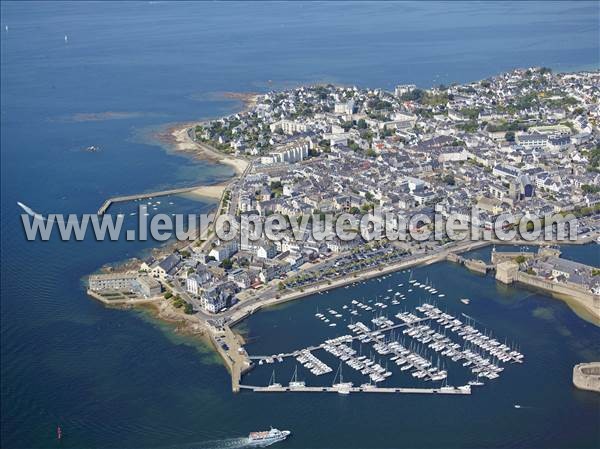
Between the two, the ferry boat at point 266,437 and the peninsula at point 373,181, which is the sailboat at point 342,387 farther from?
the peninsula at point 373,181

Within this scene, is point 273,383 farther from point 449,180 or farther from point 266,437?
point 449,180

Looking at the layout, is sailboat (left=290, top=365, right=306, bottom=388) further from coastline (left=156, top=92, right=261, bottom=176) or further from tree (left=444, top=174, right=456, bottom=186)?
tree (left=444, top=174, right=456, bottom=186)

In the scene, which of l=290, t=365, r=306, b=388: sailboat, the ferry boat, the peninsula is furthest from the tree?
the ferry boat

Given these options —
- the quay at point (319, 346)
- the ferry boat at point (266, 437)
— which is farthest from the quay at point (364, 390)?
the ferry boat at point (266, 437)

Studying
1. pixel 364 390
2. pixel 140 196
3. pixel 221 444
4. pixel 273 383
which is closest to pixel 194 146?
pixel 140 196

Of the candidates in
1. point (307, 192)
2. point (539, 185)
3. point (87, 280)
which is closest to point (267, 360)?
point (87, 280)

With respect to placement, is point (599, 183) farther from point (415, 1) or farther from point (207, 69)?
point (415, 1)
